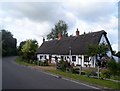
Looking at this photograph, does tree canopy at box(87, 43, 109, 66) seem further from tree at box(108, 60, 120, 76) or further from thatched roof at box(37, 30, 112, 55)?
tree at box(108, 60, 120, 76)

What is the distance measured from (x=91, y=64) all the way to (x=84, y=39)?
887 centimetres

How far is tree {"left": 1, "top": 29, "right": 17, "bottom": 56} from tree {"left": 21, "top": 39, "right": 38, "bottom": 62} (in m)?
34.3

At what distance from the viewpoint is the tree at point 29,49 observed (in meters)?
70.5

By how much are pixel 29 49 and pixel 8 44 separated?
46391mm

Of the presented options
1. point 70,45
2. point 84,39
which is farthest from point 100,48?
point 70,45

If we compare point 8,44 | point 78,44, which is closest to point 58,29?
point 8,44

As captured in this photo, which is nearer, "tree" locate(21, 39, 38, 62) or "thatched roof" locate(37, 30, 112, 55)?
"thatched roof" locate(37, 30, 112, 55)

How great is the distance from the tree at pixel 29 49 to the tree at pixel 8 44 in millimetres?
34340

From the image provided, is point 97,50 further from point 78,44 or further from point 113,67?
point 113,67

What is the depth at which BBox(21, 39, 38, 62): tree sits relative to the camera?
70500 millimetres

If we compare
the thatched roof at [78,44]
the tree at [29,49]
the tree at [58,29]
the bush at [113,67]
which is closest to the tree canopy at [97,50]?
the thatched roof at [78,44]

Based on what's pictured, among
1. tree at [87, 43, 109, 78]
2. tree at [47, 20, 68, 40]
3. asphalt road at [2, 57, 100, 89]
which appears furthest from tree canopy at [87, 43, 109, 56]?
tree at [47, 20, 68, 40]

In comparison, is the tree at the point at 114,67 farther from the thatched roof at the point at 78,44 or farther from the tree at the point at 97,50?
the thatched roof at the point at 78,44

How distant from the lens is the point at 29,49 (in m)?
76.2
